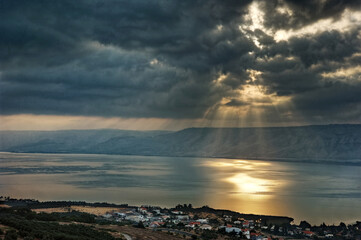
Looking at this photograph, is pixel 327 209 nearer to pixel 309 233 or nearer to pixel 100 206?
pixel 309 233

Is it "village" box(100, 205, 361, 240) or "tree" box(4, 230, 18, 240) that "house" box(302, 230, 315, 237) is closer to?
"village" box(100, 205, 361, 240)

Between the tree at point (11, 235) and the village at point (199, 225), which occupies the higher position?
the tree at point (11, 235)

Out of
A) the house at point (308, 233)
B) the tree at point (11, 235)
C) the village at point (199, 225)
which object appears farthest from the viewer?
the house at point (308, 233)

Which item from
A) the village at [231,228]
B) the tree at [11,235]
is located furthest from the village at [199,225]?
the tree at [11,235]

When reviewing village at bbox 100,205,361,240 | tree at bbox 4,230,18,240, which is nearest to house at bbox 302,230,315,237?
village at bbox 100,205,361,240

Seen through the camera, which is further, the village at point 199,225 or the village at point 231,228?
the village at point 231,228

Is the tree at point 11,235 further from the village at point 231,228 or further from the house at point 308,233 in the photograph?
the house at point 308,233

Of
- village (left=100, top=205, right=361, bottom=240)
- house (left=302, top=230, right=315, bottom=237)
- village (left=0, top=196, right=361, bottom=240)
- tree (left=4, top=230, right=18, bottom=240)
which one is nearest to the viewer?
tree (left=4, top=230, right=18, bottom=240)

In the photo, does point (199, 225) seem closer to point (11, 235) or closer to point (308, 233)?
point (308, 233)

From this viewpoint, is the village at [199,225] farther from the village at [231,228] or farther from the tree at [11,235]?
the tree at [11,235]

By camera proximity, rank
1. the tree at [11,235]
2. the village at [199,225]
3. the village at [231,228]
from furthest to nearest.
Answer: the village at [231,228], the village at [199,225], the tree at [11,235]

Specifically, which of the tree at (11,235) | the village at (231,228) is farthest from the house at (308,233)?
the tree at (11,235)

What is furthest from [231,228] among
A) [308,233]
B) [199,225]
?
[308,233]
